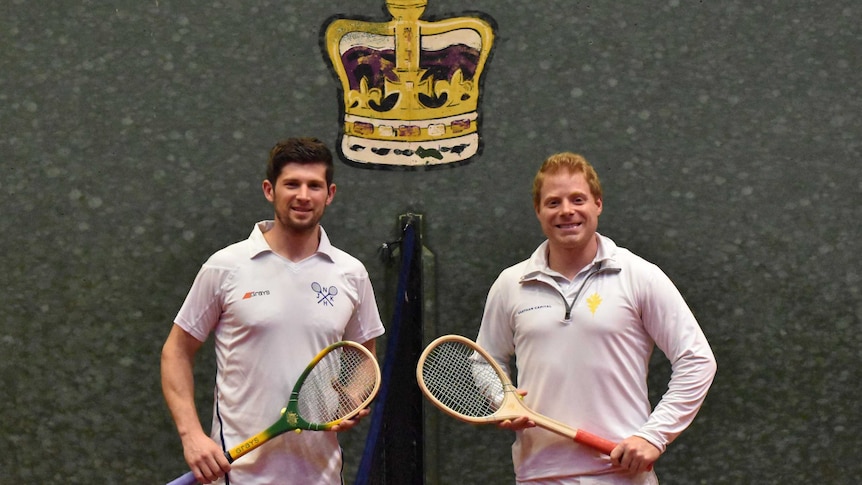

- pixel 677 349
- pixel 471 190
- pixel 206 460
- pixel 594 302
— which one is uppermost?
pixel 471 190

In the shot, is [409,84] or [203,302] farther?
[409,84]

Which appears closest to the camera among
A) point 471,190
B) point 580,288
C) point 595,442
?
point 595,442

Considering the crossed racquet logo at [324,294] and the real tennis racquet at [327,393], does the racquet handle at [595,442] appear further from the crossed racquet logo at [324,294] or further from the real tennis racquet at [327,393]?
the crossed racquet logo at [324,294]

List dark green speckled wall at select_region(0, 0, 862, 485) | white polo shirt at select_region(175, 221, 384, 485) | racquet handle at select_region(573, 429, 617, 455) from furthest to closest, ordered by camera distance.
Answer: dark green speckled wall at select_region(0, 0, 862, 485) < white polo shirt at select_region(175, 221, 384, 485) < racquet handle at select_region(573, 429, 617, 455)

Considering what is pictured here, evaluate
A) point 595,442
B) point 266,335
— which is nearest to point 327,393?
point 266,335

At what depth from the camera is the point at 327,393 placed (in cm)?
214

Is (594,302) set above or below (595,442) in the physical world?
above

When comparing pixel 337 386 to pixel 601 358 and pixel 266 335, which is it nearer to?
pixel 266 335

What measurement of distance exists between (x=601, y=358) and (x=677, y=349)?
17cm

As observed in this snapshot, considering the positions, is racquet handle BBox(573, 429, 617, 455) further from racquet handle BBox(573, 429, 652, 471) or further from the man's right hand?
the man's right hand

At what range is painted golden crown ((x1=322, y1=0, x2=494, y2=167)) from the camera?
10.5 feet

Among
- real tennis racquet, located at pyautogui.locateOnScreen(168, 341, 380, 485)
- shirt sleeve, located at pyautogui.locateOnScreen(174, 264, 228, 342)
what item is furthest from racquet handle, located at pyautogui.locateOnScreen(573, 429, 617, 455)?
shirt sleeve, located at pyautogui.locateOnScreen(174, 264, 228, 342)

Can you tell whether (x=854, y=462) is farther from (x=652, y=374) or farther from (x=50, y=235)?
(x=50, y=235)

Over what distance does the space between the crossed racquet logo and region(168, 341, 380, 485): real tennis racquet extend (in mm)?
112
